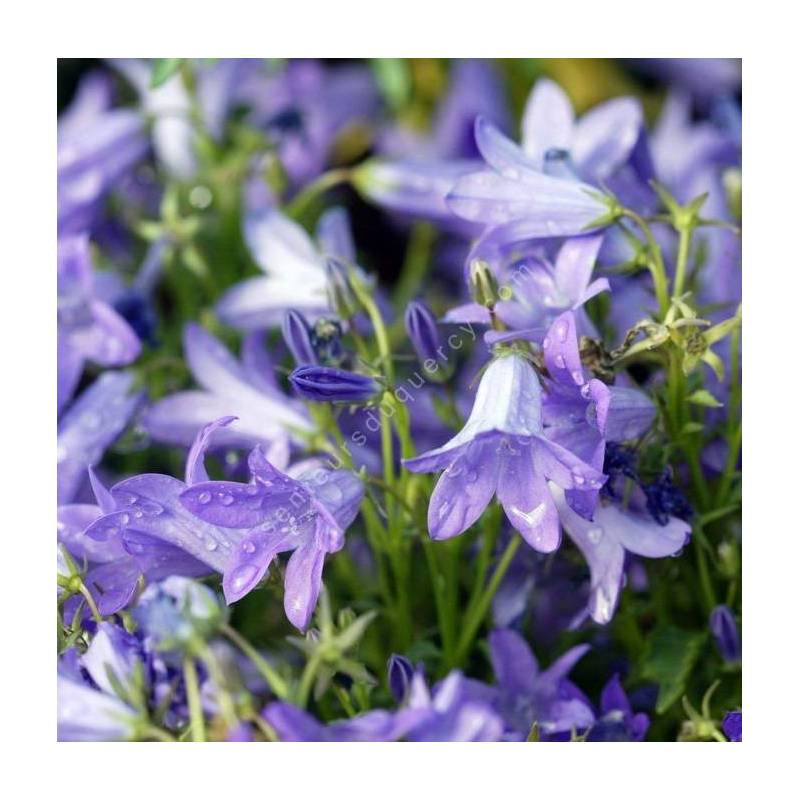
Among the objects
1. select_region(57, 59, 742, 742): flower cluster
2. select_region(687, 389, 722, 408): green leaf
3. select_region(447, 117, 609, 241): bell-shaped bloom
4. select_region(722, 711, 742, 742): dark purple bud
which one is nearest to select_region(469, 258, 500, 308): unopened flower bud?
select_region(57, 59, 742, 742): flower cluster

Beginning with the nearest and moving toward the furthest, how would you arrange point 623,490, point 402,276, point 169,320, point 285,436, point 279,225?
point 623,490
point 285,436
point 279,225
point 169,320
point 402,276

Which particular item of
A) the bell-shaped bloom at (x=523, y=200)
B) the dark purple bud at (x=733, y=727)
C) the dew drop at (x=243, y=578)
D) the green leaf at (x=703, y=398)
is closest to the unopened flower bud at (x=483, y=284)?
the bell-shaped bloom at (x=523, y=200)

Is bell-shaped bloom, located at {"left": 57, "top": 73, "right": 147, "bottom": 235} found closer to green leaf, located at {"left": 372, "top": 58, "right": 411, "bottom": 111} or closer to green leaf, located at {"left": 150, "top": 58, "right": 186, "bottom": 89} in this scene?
green leaf, located at {"left": 150, "top": 58, "right": 186, "bottom": 89}

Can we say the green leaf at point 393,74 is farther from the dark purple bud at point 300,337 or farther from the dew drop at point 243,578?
the dew drop at point 243,578

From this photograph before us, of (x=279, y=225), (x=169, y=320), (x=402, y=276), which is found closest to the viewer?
(x=279, y=225)

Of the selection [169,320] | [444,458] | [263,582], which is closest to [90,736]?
[263,582]
